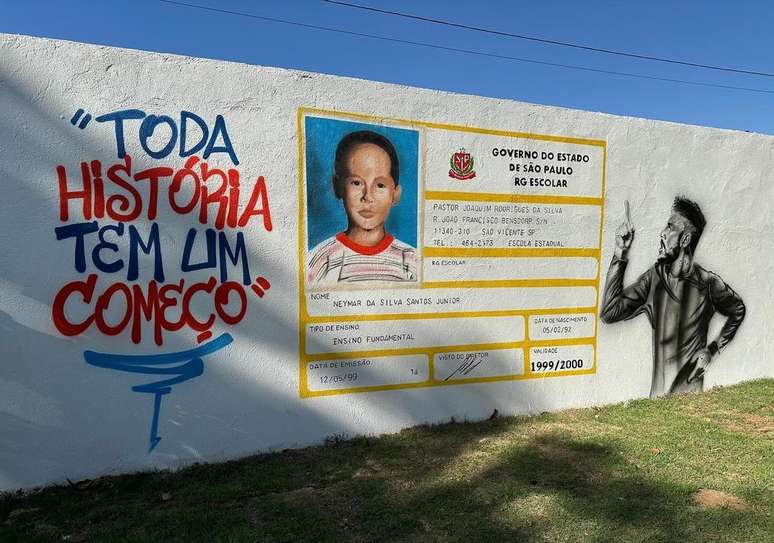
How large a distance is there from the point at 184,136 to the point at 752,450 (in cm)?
468

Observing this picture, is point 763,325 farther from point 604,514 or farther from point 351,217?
point 351,217

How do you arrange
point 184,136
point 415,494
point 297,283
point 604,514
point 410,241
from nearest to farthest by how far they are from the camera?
point 604,514 → point 415,494 → point 184,136 → point 297,283 → point 410,241

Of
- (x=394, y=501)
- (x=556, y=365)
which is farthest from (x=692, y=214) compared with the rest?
(x=394, y=501)

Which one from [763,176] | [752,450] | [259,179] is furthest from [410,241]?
[763,176]

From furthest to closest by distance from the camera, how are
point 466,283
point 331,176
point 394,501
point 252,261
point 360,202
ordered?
point 466,283 < point 360,202 < point 331,176 < point 252,261 < point 394,501

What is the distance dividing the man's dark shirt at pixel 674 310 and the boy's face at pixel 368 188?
2.31 m

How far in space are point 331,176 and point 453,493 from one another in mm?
2342

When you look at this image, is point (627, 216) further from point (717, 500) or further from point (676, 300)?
point (717, 500)

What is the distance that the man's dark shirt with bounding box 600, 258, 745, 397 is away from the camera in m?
5.81

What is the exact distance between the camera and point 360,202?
4738 millimetres

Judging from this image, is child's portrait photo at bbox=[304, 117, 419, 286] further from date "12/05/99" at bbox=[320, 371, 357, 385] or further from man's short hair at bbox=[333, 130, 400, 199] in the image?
date "12/05/99" at bbox=[320, 371, 357, 385]

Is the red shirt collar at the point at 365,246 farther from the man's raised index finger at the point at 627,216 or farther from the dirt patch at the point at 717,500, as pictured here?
the dirt patch at the point at 717,500

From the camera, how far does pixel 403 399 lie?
16.1 ft

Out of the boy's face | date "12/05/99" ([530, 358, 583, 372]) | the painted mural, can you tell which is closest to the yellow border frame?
date "12/05/99" ([530, 358, 583, 372])
